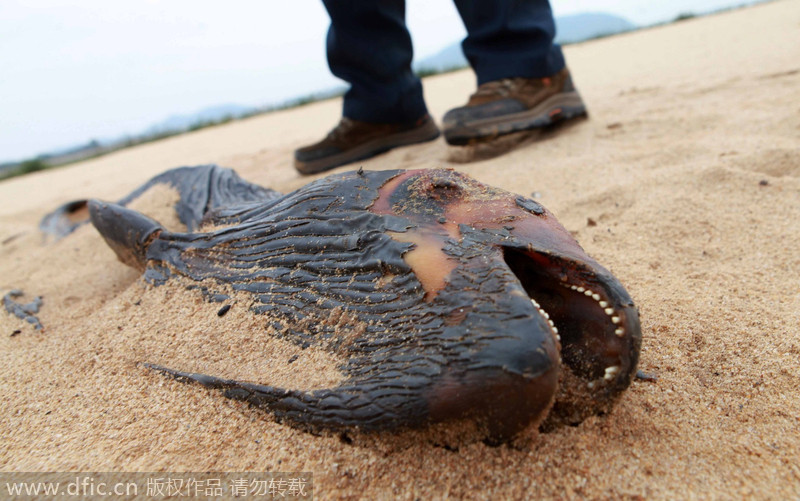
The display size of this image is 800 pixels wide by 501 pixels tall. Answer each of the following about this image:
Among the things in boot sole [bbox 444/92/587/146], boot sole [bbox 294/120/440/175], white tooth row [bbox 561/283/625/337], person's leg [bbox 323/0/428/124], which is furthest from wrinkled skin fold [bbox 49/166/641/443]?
person's leg [bbox 323/0/428/124]

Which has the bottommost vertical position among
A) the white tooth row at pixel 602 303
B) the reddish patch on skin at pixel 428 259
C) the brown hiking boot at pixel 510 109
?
the brown hiking boot at pixel 510 109

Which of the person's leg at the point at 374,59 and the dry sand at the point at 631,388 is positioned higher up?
the person's leg at the point at 374,59

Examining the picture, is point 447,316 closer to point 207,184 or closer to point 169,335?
point 169,335

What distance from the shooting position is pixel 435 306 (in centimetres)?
97

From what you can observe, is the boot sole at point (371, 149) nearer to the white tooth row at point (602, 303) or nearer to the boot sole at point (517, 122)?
the boot sole at point (517, 122)

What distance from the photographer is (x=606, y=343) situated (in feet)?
3.20

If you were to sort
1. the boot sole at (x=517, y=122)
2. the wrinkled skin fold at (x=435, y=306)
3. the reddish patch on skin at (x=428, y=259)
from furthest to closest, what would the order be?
the boot sole at (x=517, y=122) → the reddish patch on skin at (x=428, y=259) → the wrinkled skin fold at (x=435, y=306)

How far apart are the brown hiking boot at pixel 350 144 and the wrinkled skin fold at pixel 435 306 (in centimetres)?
211

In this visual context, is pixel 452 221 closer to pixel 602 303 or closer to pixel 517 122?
pixel 602 303

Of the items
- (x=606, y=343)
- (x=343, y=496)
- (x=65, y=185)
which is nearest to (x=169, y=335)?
(x=343, y=496)

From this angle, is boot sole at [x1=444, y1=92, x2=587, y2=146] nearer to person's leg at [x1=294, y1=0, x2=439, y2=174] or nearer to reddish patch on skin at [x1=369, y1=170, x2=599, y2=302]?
person's leg at [x1=294, y1=0, x2=439, y2=174]

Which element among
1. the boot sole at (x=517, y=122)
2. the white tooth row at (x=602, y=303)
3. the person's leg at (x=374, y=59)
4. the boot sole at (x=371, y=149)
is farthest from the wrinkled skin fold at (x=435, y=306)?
the person's leg at (x=374, y=59)

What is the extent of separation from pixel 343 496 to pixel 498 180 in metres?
1.92

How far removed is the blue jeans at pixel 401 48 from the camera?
3.08m
